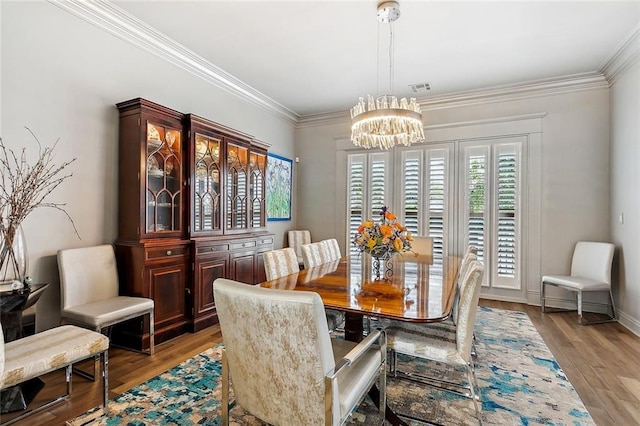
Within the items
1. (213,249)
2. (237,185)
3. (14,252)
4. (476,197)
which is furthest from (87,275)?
(476,197)

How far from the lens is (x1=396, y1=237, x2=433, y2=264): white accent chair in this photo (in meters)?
3.46

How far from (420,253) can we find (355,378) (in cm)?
255

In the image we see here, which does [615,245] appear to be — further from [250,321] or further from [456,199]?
[250,321]

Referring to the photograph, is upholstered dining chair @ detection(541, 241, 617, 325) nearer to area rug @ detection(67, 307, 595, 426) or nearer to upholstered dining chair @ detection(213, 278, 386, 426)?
area rug @ detection(67, 307, 595, 426)

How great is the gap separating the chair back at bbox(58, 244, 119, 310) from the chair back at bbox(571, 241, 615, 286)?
5.10 meters

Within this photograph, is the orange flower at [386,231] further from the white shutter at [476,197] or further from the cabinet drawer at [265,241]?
the white shutter at [476,197]

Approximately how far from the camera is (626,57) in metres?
3.42

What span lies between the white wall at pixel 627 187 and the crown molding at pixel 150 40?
4453 mm

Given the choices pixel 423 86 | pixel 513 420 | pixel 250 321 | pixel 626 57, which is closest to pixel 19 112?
pixel 250 321

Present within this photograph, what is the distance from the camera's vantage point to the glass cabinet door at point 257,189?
4.19 meters

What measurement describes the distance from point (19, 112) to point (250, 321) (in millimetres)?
2451

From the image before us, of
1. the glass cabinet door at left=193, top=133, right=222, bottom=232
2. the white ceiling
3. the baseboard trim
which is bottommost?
the baseboard trim

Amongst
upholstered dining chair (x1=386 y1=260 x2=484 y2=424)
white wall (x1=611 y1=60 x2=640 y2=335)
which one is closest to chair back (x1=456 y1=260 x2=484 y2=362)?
upholstered dining chair (x1=386 y1=260 x2=484 y2=424)


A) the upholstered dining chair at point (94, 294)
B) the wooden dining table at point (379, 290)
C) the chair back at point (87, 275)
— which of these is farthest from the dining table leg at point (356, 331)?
the chair back at point (87, 275)
